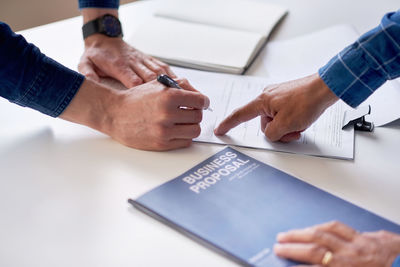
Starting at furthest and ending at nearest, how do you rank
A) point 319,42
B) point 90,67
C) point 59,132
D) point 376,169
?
point 319,42 < point 90,67 < point 59,132 < point 376,169

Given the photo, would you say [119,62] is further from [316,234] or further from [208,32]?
[316,234]

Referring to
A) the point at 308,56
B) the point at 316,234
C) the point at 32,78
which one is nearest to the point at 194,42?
the point at 308,56

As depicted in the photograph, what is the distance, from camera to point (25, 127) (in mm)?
1157

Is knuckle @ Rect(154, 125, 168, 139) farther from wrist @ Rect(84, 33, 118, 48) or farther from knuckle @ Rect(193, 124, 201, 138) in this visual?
wrist @ Rect(84, 33, 118, 48)

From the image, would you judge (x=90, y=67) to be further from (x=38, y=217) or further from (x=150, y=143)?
(x=38, y=217)

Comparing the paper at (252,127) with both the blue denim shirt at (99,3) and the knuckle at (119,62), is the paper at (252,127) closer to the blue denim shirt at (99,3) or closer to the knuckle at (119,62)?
the knuckle at (119,62)

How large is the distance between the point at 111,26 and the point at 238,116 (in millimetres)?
566

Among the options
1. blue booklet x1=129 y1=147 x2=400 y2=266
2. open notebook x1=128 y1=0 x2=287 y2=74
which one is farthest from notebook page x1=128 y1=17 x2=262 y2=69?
blue booklet x1=129 y1=147 x2=400 y2=266

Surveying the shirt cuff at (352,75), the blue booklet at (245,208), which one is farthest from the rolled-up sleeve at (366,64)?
the blue booklet at (245,208)

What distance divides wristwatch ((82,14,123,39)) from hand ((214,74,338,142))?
21.1 inches

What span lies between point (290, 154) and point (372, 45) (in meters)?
0.28

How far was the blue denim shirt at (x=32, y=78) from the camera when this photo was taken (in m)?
1.06

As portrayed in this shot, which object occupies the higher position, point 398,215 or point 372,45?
point 372,45

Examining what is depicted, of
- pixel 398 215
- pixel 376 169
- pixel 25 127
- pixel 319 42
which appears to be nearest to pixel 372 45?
pixel 376 169
